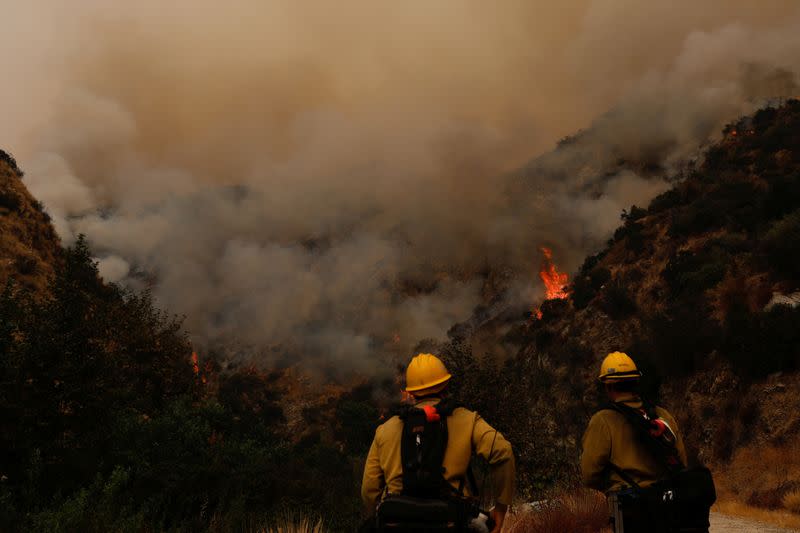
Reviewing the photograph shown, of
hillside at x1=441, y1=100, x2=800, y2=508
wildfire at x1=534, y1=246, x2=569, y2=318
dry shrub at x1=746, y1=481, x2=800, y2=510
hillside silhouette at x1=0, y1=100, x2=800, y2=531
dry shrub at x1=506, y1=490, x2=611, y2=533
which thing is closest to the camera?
dry shrub at x1=506, y1=490, x2=611, y2=533

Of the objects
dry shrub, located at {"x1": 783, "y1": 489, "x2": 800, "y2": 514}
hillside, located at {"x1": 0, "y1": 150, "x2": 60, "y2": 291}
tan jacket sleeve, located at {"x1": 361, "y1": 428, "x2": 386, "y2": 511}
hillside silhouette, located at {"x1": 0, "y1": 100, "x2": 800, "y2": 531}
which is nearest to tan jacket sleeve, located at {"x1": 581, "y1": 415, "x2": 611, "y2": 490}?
tan jacket sleeve, located at {"x1": 361, "y1": 428, "x2": 386, "y2": 511}

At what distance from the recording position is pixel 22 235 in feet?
111

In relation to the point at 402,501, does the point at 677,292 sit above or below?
above

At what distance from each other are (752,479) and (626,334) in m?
18.0

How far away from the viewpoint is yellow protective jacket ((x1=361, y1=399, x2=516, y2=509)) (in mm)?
3137

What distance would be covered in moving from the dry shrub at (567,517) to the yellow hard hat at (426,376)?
5667 millimetres

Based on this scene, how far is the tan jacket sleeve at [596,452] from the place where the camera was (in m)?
3.83

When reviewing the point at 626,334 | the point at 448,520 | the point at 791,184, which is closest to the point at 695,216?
the point at 791,184

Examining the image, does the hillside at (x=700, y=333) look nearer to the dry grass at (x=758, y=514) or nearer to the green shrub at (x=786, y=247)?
the green shrub at (x=786, y=247)

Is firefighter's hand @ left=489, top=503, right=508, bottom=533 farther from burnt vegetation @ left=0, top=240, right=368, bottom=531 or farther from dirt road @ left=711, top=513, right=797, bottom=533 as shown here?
dirt road @ left=711, top=513, right=797, bottom=533

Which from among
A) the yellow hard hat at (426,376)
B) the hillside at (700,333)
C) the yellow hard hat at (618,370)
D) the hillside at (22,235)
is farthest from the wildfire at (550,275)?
the yellow hard hat at (426,376)

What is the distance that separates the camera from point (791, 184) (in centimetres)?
2770

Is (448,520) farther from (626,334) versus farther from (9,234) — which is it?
(9,234)

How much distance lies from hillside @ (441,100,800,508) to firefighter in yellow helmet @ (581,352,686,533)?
1133 centimetres
